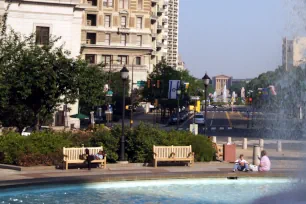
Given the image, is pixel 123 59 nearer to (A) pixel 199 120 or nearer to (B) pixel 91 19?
(B) pixel 91 19

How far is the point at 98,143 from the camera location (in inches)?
1021

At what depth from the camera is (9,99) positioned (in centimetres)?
3550

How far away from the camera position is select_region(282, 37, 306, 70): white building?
16109 millimetres

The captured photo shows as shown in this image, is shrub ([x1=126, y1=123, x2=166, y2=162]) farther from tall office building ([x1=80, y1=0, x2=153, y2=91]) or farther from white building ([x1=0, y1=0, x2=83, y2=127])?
tall office building ([x1=80, y1=0, x2=153, y2=91])

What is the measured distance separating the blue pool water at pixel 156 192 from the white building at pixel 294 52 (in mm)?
3601

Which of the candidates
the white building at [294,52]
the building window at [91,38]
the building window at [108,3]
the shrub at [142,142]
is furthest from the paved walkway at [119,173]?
the building window at [108,3]

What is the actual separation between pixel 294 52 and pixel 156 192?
20.7ft

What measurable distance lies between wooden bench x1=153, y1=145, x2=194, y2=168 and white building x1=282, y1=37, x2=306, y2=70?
848 centimetres

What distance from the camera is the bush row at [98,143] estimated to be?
2472 centimetres

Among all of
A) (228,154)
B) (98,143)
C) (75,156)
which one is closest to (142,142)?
(98,143)

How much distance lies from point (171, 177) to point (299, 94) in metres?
6.37

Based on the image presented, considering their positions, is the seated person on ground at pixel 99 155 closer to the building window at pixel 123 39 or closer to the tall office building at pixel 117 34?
the tall office building at pixel 117 34

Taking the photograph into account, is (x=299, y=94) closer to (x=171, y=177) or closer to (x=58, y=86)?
(x=171, y=177)

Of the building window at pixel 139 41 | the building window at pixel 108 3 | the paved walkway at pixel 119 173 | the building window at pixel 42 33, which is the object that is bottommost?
the paved walkway at pixel 119 173
